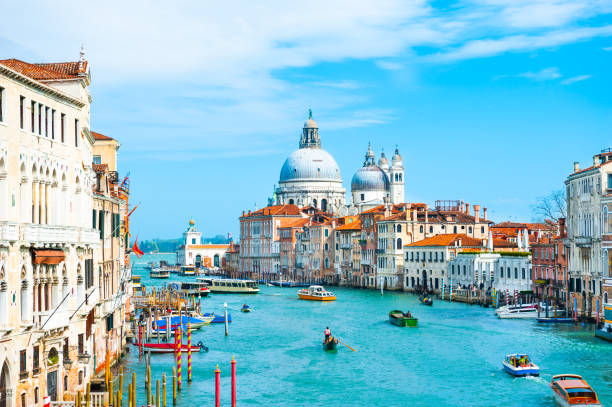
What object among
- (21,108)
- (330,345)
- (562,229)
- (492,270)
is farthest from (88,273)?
(492,270)

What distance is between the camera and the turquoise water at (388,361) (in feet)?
77.5

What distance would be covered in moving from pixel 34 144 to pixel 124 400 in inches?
316

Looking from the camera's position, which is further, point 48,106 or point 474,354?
point 474,354

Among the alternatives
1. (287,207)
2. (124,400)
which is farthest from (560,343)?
(287,207)

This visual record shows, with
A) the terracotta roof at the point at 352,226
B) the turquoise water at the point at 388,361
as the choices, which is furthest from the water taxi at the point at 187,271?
the turquoise water at the point at 388,361

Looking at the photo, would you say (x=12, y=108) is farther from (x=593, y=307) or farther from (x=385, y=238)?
(x=385, y=238)

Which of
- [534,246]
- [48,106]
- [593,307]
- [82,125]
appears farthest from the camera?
[534,246]

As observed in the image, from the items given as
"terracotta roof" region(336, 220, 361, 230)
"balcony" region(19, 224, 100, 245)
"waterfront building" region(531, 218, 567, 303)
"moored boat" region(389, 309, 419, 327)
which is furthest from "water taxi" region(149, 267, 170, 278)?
"balcony" region(19, 224, 100, 245)

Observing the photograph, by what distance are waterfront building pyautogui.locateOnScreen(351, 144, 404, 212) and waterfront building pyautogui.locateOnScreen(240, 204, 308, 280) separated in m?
8.97

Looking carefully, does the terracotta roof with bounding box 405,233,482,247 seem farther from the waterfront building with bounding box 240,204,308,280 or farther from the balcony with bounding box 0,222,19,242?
the balcony with bounding box 0,222,19,242

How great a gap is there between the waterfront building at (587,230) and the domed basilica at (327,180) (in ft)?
202

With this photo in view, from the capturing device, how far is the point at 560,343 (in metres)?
32.1

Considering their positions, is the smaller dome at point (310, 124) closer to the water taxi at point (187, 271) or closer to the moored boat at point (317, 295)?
the water taxi at point (187, 271)

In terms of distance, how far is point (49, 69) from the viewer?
18922mm
